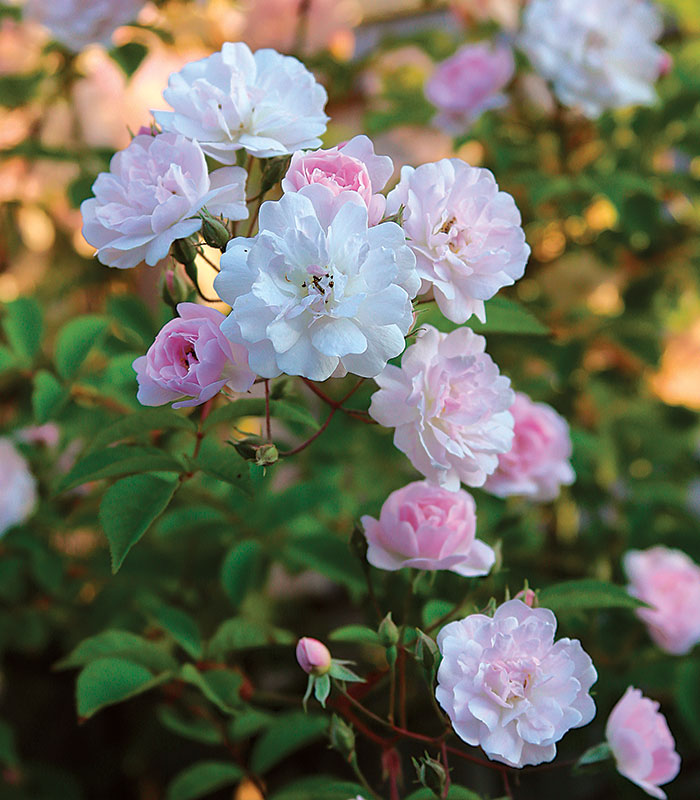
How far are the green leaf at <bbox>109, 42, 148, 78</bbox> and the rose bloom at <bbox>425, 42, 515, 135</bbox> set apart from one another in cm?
36

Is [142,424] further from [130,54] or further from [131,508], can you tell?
[130,54]

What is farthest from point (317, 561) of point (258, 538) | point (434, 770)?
point (434, 770)

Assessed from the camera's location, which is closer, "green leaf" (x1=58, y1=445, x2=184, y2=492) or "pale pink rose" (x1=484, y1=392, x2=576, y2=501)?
"green leaf" (x1=58, y1=445, x2=184, y2=492)

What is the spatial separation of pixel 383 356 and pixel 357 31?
1.37 meters

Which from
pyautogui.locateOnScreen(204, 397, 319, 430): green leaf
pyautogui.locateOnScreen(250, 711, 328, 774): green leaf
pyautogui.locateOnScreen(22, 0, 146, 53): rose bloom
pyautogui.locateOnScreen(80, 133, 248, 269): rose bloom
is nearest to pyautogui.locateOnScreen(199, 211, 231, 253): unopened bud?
pyautogui.locateOnScreen(80, 133, 248, 269): rose bloom

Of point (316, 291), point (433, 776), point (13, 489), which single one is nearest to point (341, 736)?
point (433, 776)

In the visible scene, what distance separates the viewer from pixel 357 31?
162cm

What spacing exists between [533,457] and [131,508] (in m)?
0.35

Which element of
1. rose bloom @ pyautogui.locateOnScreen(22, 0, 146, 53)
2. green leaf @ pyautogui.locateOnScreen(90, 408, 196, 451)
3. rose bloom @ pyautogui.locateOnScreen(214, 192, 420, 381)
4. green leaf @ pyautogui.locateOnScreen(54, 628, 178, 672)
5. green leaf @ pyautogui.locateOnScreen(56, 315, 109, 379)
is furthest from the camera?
rose bloom @ pyautogui.locateOnScreen(22, 0, 146, 53)

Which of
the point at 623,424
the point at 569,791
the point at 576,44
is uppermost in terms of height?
the point at 576,44

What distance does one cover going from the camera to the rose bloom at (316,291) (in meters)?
0.44

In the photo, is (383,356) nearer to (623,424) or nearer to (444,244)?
(444,244)

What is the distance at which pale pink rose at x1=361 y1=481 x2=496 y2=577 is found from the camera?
54 centimetres

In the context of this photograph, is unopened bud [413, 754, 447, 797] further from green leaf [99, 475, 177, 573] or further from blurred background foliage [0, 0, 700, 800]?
green leaf [99, 475, 177, 573]
